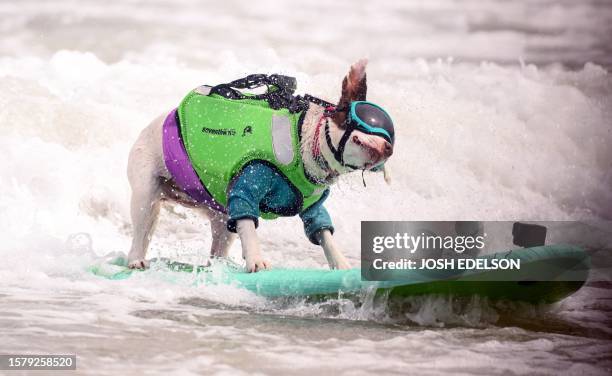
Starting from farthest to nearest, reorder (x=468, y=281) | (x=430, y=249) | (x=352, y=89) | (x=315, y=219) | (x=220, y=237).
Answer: (x=220, y=237) → (x=315, y=219) → (x=430, y=249) → (x=352, y=89) → (x=468, y=281)

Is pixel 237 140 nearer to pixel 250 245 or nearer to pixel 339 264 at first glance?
pixel 250 245

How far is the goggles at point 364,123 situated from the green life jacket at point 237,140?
198 mm

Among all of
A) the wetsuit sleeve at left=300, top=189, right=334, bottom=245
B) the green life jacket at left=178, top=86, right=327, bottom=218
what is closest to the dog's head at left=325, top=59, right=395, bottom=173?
the green life jacket at left=178, top=86, right=327, bottom=218

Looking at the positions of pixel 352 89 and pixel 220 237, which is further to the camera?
pixel 220 237

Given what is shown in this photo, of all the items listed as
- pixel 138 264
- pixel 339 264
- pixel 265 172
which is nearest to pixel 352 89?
pixel 265 172

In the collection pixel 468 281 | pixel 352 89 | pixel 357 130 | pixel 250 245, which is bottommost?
pixel 468 281

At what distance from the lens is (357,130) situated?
117 inches

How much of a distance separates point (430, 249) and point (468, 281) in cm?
29

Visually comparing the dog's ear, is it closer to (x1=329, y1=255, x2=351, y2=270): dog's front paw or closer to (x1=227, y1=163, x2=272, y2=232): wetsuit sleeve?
(x1=227, y1=163, x2=272, y2=232): wetsuit sleeve

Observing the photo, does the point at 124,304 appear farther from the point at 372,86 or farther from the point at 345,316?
the point at 372,86

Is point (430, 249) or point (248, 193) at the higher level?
point (248, 193)

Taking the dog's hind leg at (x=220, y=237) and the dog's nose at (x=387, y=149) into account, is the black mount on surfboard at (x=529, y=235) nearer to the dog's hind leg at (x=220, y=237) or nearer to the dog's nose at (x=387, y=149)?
the dog's nose at (x=387, y=149)

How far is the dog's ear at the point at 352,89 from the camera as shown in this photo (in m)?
3.02

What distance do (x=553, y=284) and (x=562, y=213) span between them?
76.2 inches
